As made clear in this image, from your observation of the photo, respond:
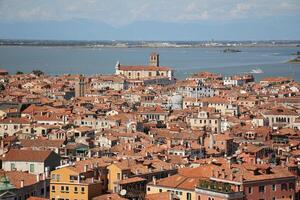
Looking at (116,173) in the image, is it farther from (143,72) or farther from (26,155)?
(143,72)

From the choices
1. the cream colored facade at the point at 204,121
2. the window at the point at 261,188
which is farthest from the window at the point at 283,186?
the cream colored facade at the point at 204,121

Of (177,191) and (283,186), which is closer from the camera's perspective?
(177,191)

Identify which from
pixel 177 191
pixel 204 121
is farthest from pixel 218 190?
pixel 204 121

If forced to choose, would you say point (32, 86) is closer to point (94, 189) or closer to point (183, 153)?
point (183, 153)

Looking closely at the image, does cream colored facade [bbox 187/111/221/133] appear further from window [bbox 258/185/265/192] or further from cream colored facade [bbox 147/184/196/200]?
window [bbox 258/185/265/192]

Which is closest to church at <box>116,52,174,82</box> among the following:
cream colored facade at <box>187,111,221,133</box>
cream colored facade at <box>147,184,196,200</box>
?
cream colored facade at <box>187,111,221,133</box>

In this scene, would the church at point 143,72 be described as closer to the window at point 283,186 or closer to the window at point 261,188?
the window at point 283,186
